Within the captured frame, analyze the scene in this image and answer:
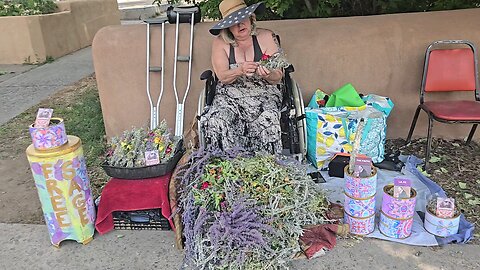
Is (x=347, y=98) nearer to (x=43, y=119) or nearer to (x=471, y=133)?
(x=471, y=133)

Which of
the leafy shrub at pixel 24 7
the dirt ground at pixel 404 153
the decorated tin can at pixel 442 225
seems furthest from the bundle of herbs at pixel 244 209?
the leafy shrub at pixel 24 7

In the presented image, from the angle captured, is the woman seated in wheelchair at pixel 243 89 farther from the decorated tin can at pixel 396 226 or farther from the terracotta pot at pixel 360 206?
the decorated tin can at pixel 396 226

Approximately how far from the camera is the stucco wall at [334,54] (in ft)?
11.7

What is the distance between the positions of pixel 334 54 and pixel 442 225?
1654 mm

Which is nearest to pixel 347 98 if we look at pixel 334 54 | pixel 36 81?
pixel 334 54

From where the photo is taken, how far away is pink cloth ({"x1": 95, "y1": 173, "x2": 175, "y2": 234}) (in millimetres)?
2619

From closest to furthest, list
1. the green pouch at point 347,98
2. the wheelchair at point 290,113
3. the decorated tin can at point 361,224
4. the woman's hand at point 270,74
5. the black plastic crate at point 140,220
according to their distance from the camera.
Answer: the decorated tin can at point 361,224 < the black plastic crate at point 140,220 < the woman's hand at point 270,74 < the wheelchair at point 290,113 < the green pouch at point 347,98

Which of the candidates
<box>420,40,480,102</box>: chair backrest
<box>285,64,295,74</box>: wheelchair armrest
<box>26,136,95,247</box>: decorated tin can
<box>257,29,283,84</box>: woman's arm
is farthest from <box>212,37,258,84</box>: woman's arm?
<box>420,40,480,102</box>: chair backrest

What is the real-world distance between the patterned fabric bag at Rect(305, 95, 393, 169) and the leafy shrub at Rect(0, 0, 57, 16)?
5.97 m

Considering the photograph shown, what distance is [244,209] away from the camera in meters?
2.38

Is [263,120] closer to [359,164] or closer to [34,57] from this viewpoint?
[359,164]

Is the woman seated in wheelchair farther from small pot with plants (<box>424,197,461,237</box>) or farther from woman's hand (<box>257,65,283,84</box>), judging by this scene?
small pot with plants (<box>424,197,461,237</box>)

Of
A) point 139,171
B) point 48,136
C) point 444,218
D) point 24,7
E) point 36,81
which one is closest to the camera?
point 48,136

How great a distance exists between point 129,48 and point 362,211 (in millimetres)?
2266
